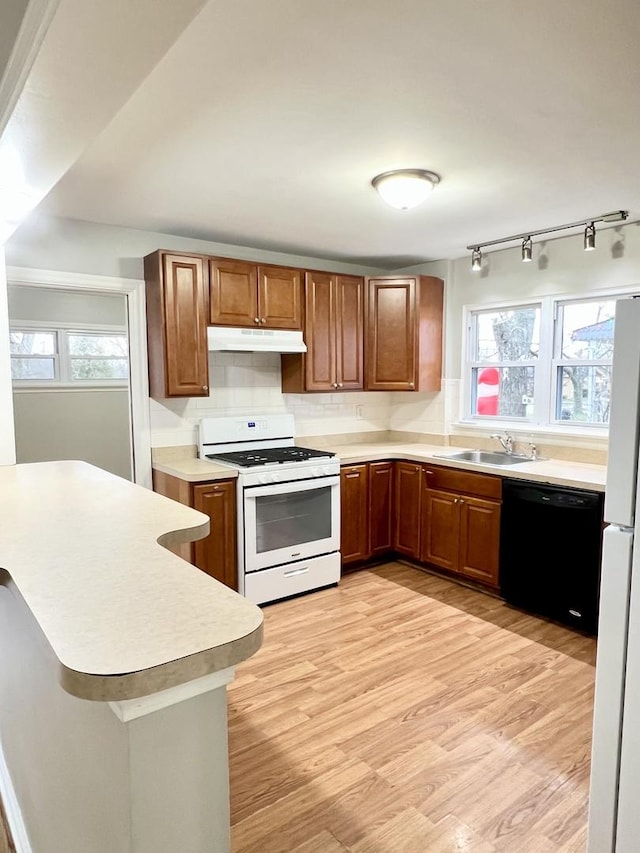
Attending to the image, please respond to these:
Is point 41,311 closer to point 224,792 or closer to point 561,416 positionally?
point 561,416

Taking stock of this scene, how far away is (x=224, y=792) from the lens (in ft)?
2.99

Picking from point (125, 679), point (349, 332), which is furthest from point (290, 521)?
point (125, 679)

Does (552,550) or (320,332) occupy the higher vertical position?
(320,332)

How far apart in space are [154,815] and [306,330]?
3.42 metres

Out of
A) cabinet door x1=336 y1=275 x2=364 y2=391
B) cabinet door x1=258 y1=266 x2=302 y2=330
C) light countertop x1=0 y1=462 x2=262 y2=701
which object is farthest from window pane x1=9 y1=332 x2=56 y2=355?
light countertop x1=0 y1=462 x2=262 y2=701

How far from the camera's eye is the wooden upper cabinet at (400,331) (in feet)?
14.0

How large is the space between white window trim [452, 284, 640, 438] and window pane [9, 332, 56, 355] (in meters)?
4.03

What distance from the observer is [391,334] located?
4.31 m

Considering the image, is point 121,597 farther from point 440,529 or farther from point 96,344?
point 96,344

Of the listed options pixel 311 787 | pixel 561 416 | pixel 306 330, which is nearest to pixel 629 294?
pixel 561 416

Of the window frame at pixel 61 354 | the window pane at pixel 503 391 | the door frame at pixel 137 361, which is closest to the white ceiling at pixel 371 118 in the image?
the door frame at pixel 137 361

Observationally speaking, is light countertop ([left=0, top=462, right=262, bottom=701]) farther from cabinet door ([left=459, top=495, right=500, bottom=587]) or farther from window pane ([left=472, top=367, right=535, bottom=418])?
window pane ([left=472, top=367, right=535, bottom=418])

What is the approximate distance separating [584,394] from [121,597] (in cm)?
350

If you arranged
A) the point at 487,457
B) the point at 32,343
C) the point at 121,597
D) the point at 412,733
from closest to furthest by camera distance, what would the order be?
the point at 121,597 → the point at 412,733 → the point at 487,457 → the point at 32,343
